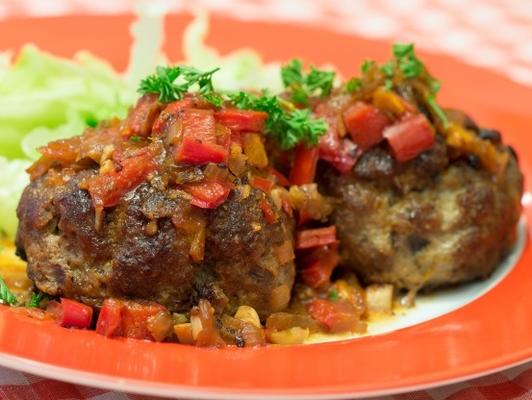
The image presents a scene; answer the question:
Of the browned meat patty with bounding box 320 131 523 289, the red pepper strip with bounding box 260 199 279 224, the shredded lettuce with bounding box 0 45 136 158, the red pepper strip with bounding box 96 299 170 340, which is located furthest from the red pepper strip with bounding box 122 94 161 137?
the shredded lettuce with bounding box 0 45 136 158

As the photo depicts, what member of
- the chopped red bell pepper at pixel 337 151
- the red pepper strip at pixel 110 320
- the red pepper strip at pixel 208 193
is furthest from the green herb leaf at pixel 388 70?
the red pepper strip at pixel 110 320

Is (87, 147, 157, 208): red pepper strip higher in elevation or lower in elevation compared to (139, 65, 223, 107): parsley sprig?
lower

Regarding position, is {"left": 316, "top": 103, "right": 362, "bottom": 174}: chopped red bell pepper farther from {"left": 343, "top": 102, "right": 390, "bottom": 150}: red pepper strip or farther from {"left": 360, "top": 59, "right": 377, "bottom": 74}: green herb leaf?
{"left": 360, "top": 59, "right": 377, "bottom": 74}: green herb leaf

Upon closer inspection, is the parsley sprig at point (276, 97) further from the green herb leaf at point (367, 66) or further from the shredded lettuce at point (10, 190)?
the shredded lettuce at point (10, 190)

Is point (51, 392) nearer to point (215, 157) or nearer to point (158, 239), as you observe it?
point (158, 239)

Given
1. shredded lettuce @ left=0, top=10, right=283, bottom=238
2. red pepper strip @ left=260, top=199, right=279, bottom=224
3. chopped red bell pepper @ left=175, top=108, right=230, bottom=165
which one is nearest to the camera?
chopped red bell pepper @ left=175, top=108, right=230, bottom=165

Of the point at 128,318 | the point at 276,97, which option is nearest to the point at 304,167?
the point at 276,97
